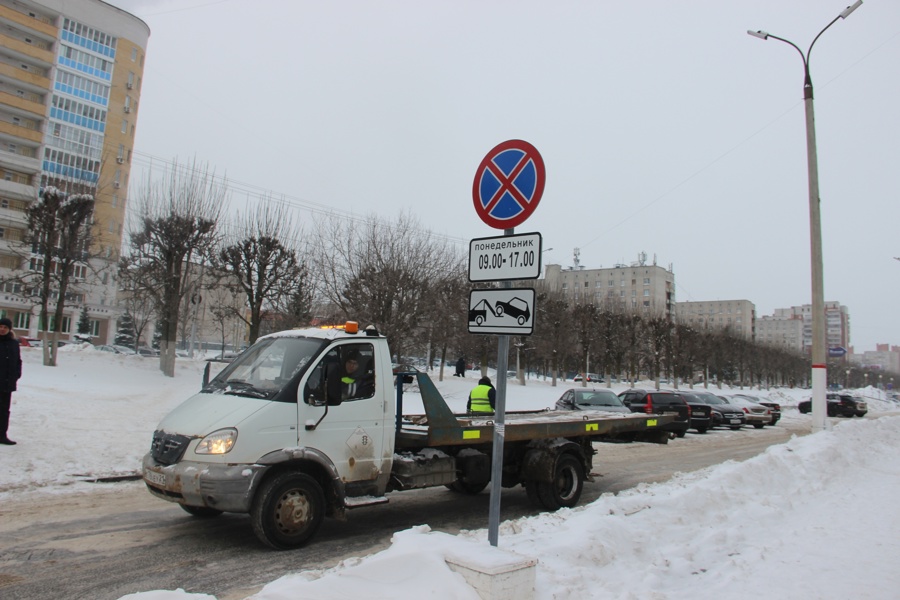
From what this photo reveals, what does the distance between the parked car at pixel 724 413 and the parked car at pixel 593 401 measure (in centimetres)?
853

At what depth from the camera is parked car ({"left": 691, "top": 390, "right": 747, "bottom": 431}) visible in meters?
24.7

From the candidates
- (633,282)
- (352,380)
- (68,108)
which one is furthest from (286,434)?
(633,282)

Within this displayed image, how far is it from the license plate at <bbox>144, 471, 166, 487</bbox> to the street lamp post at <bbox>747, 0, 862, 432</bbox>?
1485 centimetres

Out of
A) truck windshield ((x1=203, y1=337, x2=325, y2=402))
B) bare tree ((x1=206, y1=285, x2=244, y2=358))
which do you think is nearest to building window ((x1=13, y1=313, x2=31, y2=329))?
bare tree ((x1=206, y1=285, x2=244, y2=358))

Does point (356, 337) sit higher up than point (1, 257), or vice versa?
point (1, 257)

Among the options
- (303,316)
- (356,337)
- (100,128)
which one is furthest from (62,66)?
(356,337)

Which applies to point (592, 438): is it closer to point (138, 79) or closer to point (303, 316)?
point (303, 316)

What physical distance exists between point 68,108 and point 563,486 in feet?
243

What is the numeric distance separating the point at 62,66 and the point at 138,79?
7.89 metres

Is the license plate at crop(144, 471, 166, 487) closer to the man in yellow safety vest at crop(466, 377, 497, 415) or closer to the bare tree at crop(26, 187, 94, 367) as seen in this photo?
the man in yellow safety vest at crop(466, 377, 497, 415)

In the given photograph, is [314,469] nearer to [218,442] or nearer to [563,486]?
[218,442]

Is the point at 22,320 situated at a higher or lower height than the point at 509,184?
higher

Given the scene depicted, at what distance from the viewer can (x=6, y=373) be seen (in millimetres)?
9188

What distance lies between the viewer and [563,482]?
861 centimetres
